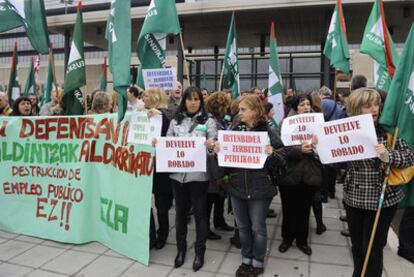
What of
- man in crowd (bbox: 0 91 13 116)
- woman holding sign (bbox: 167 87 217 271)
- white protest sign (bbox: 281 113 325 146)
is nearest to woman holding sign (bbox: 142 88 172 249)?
woman holding sign (bbox: 167 87 217 271)

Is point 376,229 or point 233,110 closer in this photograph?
point 376,229

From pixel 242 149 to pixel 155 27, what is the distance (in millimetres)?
2349

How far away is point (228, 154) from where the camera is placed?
3.42 metres

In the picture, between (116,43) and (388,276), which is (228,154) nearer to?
(116,43)

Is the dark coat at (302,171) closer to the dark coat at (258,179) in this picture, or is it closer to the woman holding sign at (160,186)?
the dark coat at (258,179)

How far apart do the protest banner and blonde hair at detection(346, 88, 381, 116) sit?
2148mm

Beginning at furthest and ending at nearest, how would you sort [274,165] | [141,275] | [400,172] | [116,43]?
[116,43], [141,275], [274,165], [400,172]

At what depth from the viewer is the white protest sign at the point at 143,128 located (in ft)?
12.5

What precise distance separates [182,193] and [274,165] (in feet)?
3.42

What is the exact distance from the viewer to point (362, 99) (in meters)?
2.79

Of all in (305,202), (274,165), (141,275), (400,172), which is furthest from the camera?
(305,202)

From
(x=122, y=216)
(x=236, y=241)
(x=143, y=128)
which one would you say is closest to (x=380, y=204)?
(x=236, y=241)

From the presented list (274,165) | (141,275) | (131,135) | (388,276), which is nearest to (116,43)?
(131,135)

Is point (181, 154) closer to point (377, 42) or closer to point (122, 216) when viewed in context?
point (122, 216)
